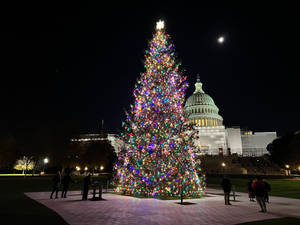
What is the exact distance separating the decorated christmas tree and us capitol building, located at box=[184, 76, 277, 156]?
8271 centimetres

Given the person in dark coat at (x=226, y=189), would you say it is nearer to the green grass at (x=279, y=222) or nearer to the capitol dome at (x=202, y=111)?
the green grass at (x=279, y=222)

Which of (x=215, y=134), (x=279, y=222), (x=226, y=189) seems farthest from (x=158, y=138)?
(x=215, y=134)

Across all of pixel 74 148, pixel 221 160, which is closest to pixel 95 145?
pixel 74 148

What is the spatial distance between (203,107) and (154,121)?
96563 millimetres

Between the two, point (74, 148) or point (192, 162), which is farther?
point (74, 148)

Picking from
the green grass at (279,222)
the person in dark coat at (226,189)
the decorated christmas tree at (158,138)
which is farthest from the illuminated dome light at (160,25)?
the green grass at (279,222)

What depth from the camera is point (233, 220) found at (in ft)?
33.4

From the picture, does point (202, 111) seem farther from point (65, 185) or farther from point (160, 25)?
point (65, 185)

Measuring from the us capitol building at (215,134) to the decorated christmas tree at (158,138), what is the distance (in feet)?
271

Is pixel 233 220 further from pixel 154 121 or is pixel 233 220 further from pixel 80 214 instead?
pixel 154 121

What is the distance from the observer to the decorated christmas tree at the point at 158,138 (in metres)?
16.9

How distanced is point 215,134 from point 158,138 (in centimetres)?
9307

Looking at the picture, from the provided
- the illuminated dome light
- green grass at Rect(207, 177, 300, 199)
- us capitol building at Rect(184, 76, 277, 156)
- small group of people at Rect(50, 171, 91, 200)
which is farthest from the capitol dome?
small group of people at Rect(50, 171, 91, 200)

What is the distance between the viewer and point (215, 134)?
106 metres
